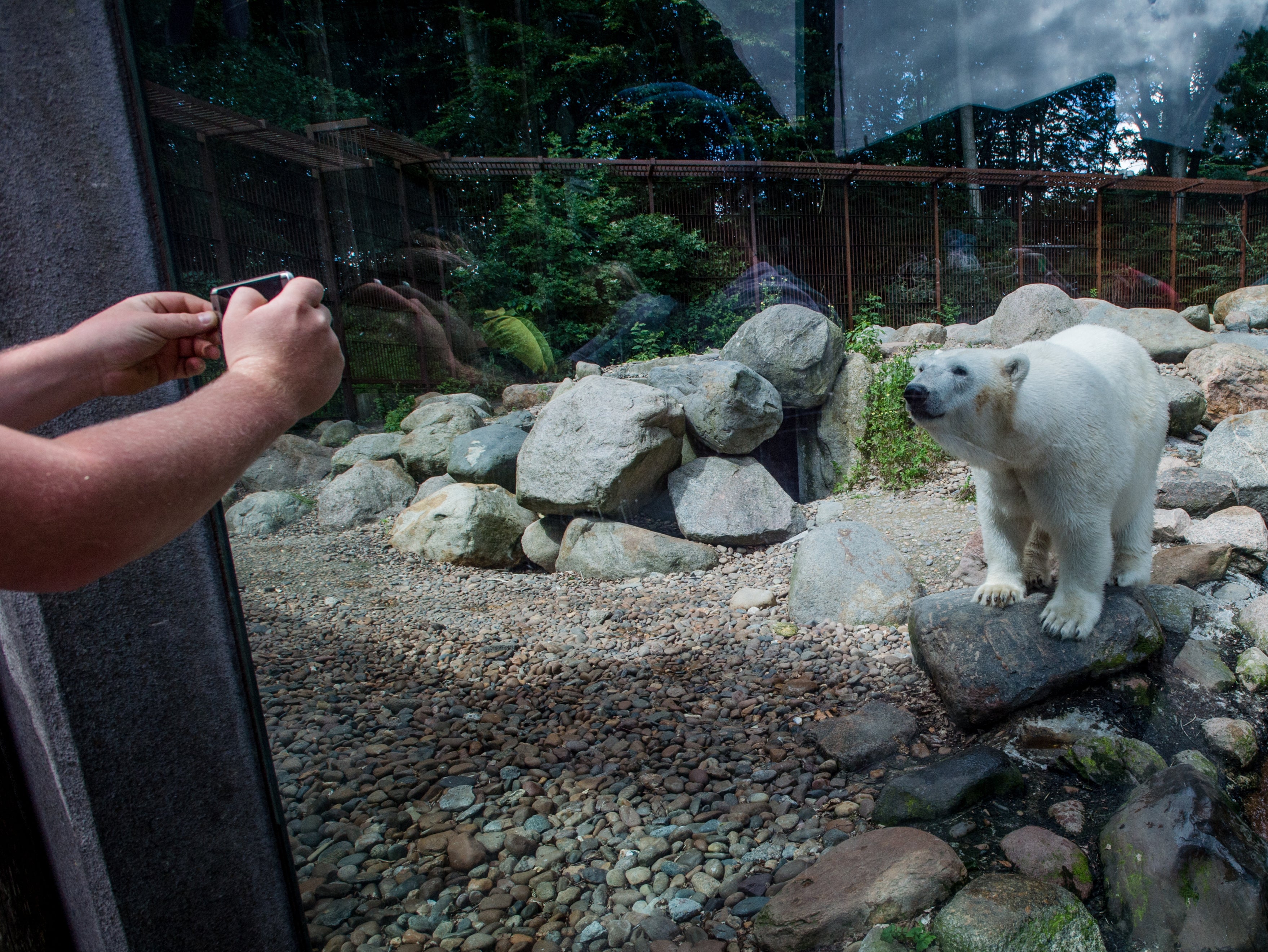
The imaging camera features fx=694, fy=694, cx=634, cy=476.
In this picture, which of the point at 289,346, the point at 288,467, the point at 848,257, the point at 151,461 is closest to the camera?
the point at 151,461

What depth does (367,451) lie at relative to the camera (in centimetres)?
155

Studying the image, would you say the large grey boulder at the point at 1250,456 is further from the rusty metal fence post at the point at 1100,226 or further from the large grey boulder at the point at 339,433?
the large grey boulder at the point at 339,433

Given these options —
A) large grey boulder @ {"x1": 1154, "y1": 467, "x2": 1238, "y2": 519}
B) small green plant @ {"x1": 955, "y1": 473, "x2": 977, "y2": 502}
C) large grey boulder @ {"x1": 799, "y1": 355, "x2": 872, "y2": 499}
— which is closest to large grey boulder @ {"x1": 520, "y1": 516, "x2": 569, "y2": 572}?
large grey boulder @ {"x1": 799, "y1": 355, "x2": 872, "y2": 499}

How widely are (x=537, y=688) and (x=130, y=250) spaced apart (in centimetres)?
121

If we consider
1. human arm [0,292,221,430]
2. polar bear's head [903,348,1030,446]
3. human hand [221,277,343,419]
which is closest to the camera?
human hand [221,277,343,419]

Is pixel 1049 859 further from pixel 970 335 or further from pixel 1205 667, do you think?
pixel 970 335

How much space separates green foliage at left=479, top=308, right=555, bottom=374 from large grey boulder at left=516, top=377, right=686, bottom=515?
15 centimetres

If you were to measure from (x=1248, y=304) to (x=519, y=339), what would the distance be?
1926mm

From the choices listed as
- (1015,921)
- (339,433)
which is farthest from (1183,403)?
(339,433)

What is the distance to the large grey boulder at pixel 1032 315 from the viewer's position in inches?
70.6

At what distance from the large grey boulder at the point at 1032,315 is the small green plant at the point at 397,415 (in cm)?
148

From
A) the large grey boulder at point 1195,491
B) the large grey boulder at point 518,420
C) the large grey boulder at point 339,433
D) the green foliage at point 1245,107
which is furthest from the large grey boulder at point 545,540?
the green foliage at point 1245,107

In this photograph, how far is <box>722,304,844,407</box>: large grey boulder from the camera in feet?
5.73

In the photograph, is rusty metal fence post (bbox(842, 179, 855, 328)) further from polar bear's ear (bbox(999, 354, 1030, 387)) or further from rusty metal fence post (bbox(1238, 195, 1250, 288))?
rusty metal fence post (bbox(1238, 195, 1250, 288))
